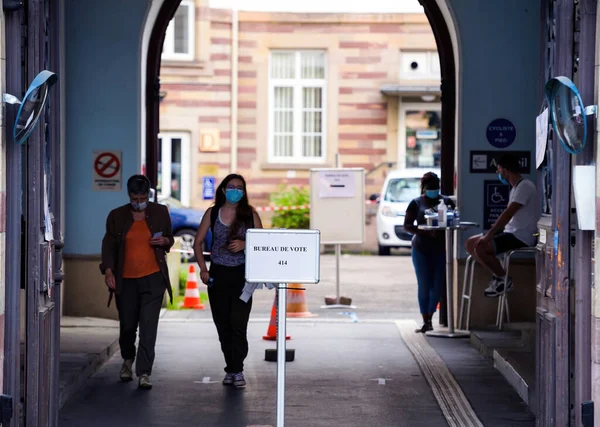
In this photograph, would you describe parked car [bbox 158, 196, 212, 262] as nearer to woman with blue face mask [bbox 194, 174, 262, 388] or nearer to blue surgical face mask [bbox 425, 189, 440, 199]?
blue surgical face mask [bbox 425, 189, 440, 199]

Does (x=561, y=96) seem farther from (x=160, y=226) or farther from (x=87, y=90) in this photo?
(x=87, y=90)

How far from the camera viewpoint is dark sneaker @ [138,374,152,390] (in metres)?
9.96

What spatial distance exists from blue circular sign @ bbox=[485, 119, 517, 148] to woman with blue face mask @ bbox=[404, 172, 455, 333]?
786 millimetres

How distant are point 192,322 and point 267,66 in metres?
15.4

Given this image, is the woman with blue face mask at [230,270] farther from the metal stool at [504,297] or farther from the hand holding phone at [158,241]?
the metal stool at [504,297]

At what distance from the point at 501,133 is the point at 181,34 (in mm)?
16900

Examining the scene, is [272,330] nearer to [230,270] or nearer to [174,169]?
[230,270]

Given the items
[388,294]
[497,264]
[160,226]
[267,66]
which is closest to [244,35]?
[267,66]

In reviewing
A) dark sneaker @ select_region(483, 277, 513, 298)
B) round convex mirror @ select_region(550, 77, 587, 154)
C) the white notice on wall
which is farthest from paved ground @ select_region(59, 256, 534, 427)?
round convex mirror @ select_region(550, 77, 587, 154)

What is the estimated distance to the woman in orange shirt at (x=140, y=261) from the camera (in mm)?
10016

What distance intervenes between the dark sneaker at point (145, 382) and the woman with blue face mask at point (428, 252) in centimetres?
444

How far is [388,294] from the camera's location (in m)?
18.5

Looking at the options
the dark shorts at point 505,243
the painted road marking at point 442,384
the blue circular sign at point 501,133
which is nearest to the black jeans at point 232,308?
the painted road marking at point 442,384

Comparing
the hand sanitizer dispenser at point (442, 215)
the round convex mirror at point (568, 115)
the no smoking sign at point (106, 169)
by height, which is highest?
the round convex mirror at point (568, 115)
